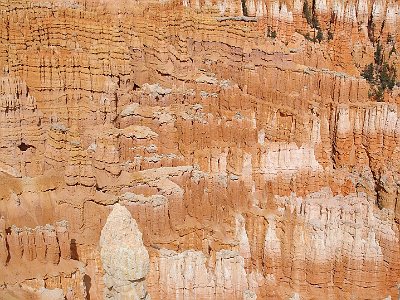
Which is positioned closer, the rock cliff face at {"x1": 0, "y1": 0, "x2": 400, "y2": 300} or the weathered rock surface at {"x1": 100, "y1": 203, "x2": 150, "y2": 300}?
the weathered rock surface at {"x1": 100, "y1": 203, "x2": 150, "y2": 300}

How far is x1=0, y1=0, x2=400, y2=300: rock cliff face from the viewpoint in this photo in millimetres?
13648

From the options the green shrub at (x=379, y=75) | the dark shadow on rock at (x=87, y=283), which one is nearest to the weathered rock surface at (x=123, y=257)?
the dark shadow on rock at (x=87, y=283)

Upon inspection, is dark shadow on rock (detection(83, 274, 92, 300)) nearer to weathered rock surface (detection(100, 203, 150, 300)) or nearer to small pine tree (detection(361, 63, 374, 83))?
weathered rock surface (detection(100, 203, 150, 300))

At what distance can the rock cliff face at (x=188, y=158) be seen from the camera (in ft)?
44.8

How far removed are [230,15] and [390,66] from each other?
24.3ft

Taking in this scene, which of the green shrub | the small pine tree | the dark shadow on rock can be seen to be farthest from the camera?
the small pine tree

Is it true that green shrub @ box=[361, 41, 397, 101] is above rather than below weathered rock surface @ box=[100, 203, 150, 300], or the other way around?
below

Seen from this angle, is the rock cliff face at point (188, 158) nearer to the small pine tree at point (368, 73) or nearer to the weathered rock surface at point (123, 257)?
the small pine tree at point (368, 73)

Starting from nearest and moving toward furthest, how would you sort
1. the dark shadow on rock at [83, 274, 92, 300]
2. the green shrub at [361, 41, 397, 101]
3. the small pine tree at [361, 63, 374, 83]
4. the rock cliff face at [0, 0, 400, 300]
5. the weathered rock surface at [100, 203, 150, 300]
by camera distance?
1. the weathered rock surface at [100, 203, 150, 300]
2. the dark shadow on rock at [83, 274, 92, 300]
3. the rock cliff face at [0, 0, 400, 300]
4. the green shrub at [361, 41, 397, 101]
5. the small pine tree at [361, 63, 374, 83]

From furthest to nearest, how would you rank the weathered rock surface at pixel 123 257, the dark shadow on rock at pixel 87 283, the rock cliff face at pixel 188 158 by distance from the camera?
the rock cliff face at pixel 188 158 → the dark shadow on rock at pixel 87 283 → the weathered rock surface at pixel 123 257

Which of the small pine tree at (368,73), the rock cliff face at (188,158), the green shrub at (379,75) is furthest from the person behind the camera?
the small pine tree at (368,73)

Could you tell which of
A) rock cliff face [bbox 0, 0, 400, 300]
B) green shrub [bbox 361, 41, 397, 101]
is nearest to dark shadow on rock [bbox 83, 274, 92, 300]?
rock cliff face [bbox 0, 0, 400, 300]

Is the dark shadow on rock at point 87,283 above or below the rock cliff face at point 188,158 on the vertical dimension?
below

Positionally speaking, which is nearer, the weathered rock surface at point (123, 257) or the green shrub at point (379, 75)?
the weathered rock surface at point (123, 257)
